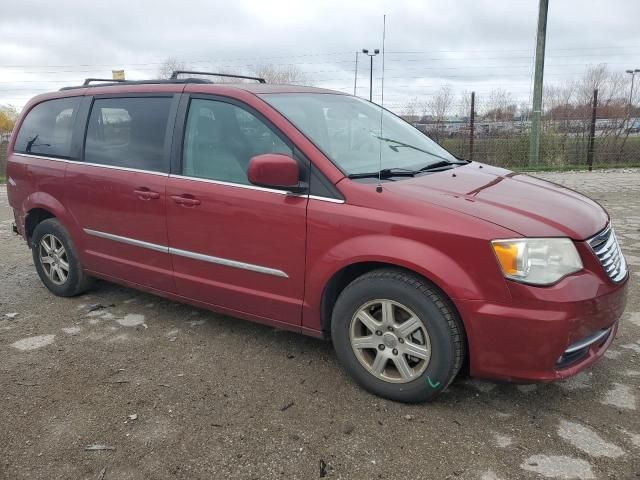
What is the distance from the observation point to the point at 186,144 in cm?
362

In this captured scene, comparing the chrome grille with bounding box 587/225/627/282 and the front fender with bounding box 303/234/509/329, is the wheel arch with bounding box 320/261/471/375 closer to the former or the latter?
the front fender with bounding box 303/234/509/329

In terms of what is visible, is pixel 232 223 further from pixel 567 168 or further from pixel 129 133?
pixel 567 168

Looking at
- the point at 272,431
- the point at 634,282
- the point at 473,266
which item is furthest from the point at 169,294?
the point at 634,282

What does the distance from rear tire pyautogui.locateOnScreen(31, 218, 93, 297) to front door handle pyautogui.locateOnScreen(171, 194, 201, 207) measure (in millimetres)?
1419

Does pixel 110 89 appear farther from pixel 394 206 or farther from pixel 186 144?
pixel 394 206

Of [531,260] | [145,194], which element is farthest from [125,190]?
[531,260]

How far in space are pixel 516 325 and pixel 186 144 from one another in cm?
234

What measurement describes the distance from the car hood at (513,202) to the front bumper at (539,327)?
268 mm

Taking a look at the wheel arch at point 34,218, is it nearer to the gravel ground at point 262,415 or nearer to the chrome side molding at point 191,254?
A: the chrome side molding at point 191,254

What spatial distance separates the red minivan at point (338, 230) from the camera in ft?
8.54

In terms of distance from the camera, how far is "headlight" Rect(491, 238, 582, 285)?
2.54 meters

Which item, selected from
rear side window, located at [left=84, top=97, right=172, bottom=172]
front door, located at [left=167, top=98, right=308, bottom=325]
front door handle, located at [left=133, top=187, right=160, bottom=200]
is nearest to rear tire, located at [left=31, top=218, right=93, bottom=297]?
rear side window, located at [left=84, top=97, right=172, bottom=172]

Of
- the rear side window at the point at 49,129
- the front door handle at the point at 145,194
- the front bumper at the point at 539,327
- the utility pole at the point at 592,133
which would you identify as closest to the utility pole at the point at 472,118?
the utility pole at the point at 592,133

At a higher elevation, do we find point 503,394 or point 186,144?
point 186,144
